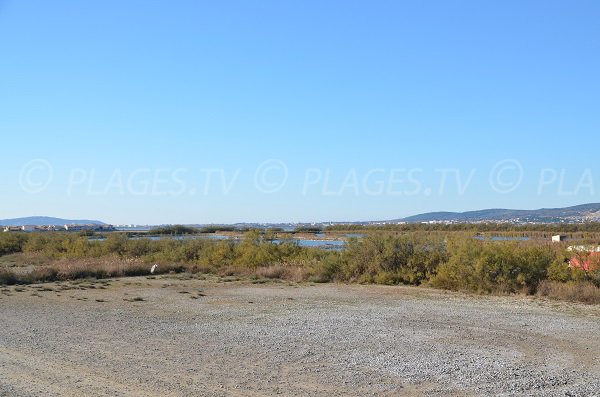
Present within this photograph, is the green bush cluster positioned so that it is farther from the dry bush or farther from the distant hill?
the distant hill

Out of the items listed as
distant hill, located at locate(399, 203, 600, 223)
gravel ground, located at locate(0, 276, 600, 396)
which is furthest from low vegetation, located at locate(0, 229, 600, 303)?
distant hill, located at locate(399, 203, 600, 223)

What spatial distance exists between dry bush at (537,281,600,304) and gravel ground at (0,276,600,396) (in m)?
1.02

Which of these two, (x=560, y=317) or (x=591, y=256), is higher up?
(x=591, y=256)

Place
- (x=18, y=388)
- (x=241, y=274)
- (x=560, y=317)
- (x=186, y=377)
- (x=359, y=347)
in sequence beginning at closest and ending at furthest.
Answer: (x=18, y=388), (x=186, y=377), (x=359, y=347), (x=560, y=317), (x=241, y=274)

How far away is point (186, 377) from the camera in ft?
35.4

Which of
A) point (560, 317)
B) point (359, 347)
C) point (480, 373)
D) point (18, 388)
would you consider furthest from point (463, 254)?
point (18, 388)

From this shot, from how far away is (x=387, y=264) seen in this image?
30828 mm

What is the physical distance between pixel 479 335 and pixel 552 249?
515 inches

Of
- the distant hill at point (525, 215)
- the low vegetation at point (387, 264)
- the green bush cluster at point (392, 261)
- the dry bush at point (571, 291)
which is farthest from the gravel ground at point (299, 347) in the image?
the distant hill at point (525, 215)

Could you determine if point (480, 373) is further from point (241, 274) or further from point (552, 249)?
point (241, 274)

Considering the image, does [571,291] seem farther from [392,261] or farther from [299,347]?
[299,347]

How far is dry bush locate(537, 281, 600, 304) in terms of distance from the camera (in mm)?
21734

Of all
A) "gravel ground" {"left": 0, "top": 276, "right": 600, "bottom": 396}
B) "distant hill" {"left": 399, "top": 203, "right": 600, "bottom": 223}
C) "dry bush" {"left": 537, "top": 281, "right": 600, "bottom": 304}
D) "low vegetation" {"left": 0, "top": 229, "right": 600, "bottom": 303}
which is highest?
"distant hill" {"left": 399, "top": 203, "right": 600, "bottom": 223}

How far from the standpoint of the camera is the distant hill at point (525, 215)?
129875 millimetres
